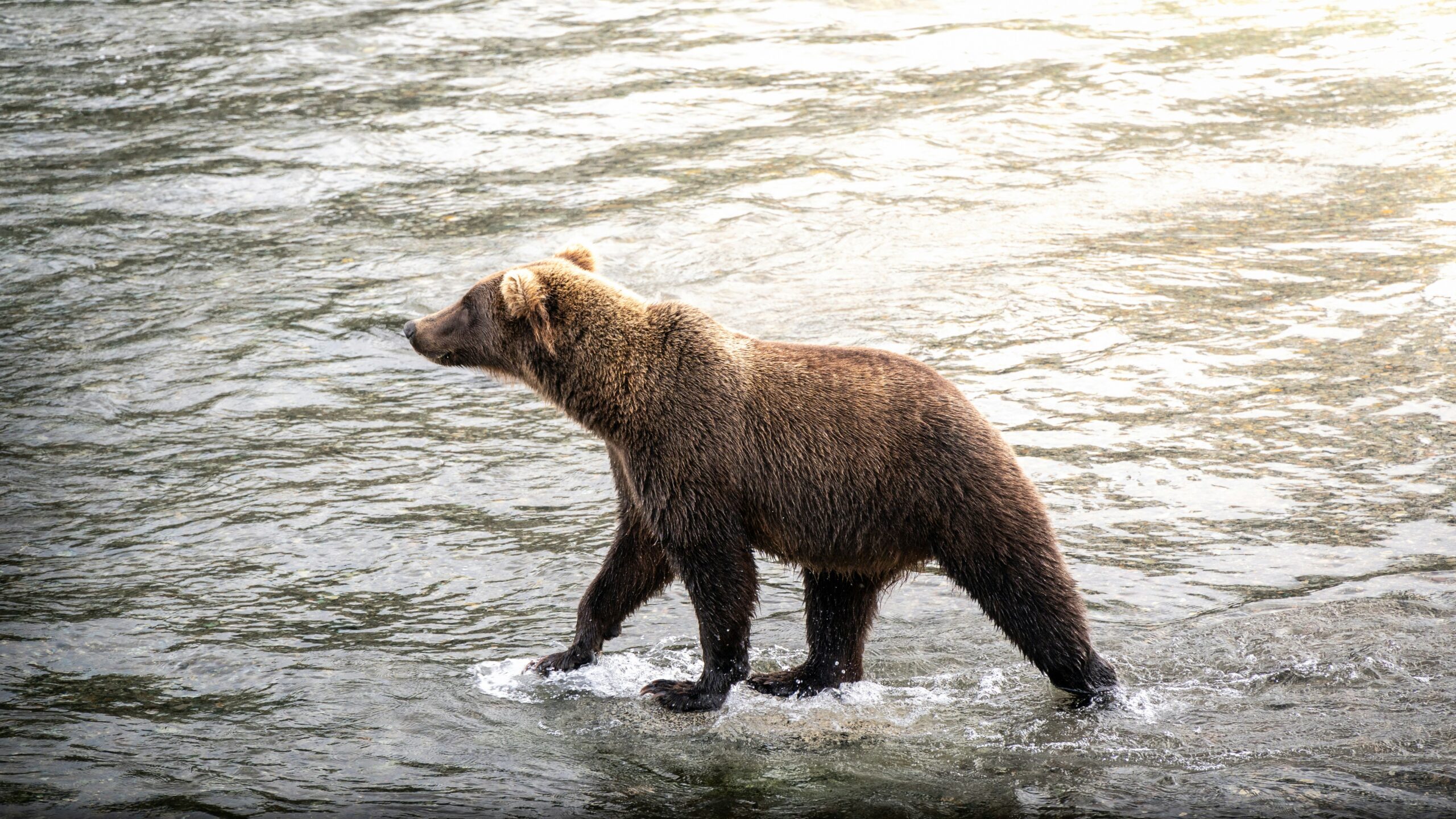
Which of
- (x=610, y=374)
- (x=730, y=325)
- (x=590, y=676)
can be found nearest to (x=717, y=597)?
(x=590, y=676)

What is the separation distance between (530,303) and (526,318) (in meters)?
0.11

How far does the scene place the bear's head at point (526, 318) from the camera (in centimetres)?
628

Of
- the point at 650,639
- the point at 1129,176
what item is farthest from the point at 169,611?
the point at 1129,176

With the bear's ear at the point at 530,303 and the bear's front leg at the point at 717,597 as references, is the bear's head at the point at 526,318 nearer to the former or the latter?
the bear's ear at the point at 530,303

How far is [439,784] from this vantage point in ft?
17.4

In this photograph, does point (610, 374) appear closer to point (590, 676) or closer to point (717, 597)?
point (717, 597)

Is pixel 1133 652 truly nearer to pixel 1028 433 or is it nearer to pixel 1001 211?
pixel 1028 433

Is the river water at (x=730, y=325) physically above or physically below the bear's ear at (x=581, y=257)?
below

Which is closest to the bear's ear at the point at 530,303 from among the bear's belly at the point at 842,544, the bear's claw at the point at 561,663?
the bear's belly at the point at 842,544

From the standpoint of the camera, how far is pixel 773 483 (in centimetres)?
596

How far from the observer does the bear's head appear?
20.6 ft

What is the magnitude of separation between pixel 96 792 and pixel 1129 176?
34.2ft

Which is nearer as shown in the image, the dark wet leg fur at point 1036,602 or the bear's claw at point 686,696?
the dark wet leg fur at point 1036,602

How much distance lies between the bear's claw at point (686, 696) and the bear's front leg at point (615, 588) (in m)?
0.39
